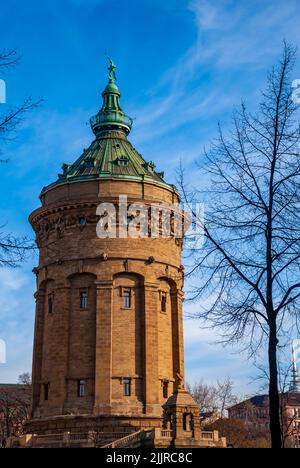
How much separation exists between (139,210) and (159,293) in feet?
20.5

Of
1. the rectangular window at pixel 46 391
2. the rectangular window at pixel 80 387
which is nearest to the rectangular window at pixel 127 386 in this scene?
the rectangular window at pixel 80 387

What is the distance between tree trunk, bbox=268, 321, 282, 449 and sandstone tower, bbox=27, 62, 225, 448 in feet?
84.8

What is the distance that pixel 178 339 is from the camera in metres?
47.7

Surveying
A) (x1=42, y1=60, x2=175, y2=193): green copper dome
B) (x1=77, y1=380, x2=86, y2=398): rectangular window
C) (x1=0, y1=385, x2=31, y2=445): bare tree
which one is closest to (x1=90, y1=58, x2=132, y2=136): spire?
(x1=42, y1=60, x2=175, y2=193): green copper dome

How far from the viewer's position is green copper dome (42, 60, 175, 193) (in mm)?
49188

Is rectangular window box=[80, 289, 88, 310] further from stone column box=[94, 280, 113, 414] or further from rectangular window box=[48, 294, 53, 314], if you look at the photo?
rectangular window box=[48, 294, 53, 314]

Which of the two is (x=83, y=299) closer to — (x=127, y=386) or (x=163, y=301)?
(x=163, y=301)

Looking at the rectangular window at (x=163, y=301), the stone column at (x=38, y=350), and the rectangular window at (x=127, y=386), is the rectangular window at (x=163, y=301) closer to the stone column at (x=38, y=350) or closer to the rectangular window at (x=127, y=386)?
the rectangular window at (x=127, y=386)

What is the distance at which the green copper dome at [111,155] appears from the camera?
49.2m

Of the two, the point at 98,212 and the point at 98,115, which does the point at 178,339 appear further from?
the point at 98,115

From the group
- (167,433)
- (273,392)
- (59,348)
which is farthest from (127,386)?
(273,392)

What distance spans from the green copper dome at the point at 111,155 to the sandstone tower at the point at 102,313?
0.51 ft
